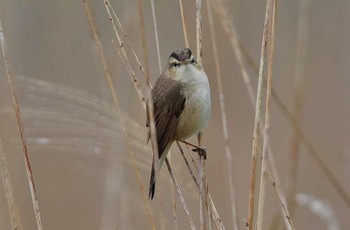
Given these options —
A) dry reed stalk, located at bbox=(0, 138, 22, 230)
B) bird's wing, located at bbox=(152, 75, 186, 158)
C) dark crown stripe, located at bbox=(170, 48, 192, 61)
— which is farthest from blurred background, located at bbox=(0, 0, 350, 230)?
dry reed stalk, located at bbox=(0, 138, 22, 230)

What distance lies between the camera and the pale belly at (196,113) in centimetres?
238

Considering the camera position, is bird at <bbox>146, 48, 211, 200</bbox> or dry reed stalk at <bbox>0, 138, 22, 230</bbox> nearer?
dry reed stalk at <bbox>0, 138, 22, 230</bbox>

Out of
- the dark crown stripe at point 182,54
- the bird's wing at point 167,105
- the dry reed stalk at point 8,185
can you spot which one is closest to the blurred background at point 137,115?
the bird's wing at point 167,105

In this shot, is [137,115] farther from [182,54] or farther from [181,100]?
[182,54]

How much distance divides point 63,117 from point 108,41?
5.25 ft

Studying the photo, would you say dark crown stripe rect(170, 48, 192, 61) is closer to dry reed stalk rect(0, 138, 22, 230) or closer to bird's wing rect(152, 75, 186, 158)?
bird's wing rect(152, 75, 186, 158)

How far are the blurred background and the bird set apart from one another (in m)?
0.09

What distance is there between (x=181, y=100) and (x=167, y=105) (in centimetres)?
5

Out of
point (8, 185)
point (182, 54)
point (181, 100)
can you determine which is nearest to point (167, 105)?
point (181, 100)

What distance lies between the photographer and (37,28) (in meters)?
4.04

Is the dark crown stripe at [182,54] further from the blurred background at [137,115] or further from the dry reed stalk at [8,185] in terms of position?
the dry reed stalk at [8,185]

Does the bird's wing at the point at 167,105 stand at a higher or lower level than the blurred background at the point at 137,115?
higher

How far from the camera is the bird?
2.38m

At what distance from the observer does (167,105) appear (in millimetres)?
2410
